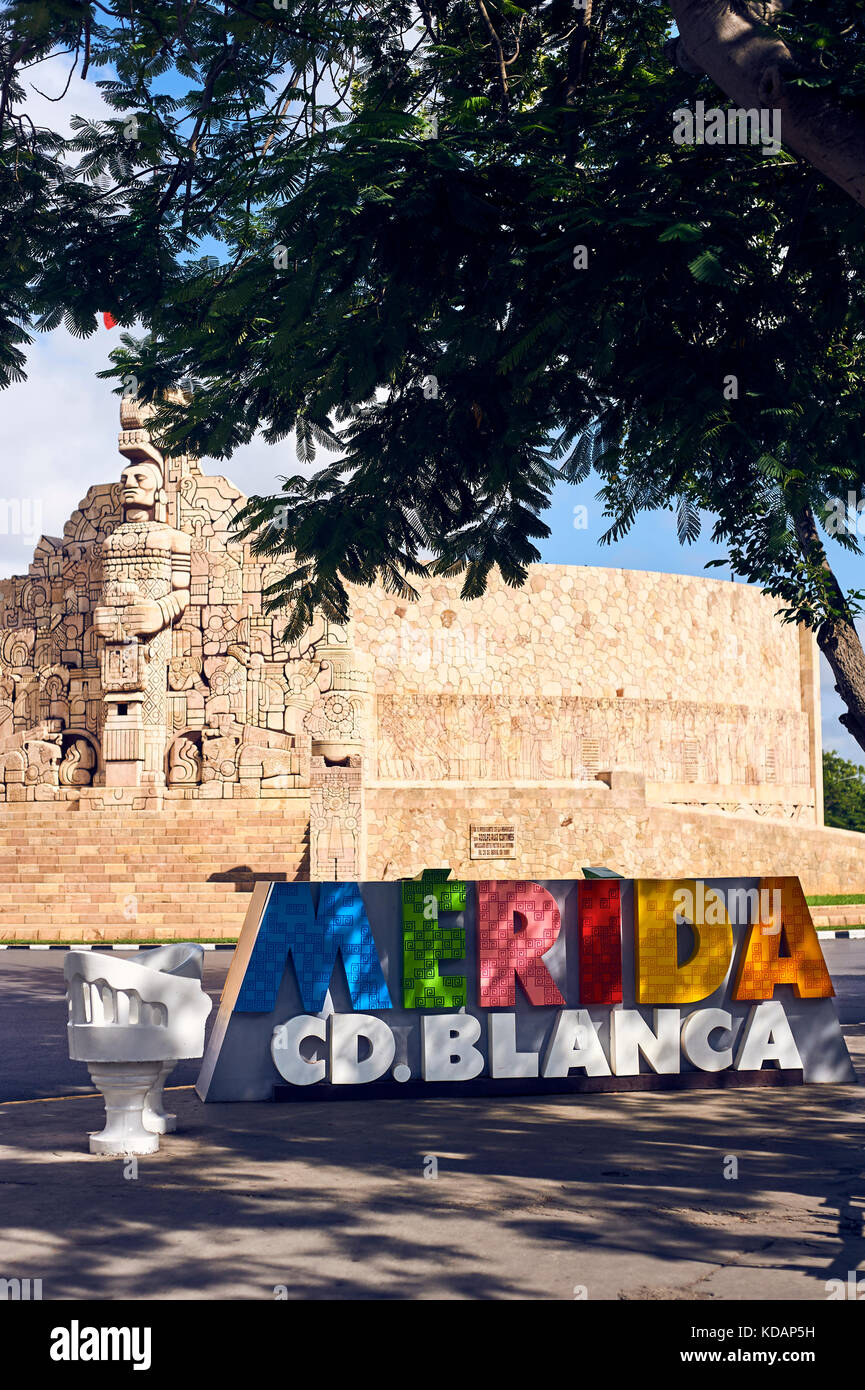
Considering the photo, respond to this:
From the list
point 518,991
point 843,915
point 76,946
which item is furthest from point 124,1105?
point 843,915

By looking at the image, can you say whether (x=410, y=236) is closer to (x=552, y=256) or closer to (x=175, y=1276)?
(x=552, y=256)

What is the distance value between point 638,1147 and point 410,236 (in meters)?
4.58

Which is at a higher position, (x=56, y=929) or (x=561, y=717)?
(x=561, y=717)

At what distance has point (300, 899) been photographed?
8.12m

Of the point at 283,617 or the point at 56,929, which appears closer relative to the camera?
the point at 56,929

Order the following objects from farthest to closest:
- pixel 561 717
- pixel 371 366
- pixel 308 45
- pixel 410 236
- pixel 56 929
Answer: pixel 561 717 → pixel 56 929 → pixel 308 45 → pixel 371 366 → pixel 410 236

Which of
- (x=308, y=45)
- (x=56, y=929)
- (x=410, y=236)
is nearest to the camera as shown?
(x=410, y=236)

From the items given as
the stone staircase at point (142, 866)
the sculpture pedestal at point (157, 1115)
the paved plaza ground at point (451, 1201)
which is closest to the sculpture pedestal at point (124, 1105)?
the paved plaza ground at point (451, 1201)

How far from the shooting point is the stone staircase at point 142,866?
21.8 meters

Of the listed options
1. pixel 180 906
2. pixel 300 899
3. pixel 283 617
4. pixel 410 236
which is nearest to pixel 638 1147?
pixel 300 899

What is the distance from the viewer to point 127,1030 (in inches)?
247

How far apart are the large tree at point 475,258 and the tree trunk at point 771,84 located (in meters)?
0.01

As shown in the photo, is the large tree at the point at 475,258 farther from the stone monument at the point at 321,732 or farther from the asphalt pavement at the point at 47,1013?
the stone monument at the point at 321,732

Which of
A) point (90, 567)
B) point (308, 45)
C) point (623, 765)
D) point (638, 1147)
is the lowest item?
point (638, 1147)
